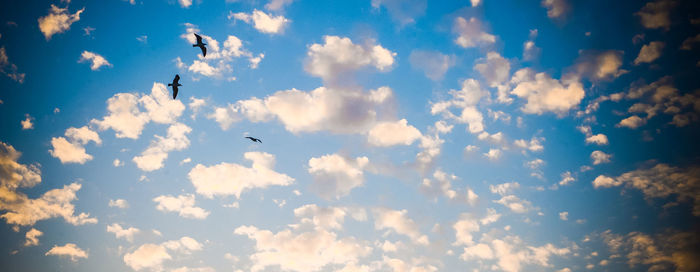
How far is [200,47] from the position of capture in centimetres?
3186

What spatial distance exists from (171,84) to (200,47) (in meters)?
4.17

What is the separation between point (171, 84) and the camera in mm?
32281

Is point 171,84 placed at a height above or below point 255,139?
above

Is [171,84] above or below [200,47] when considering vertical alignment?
below

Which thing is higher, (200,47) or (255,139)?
(200,47)

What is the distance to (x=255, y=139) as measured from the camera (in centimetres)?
3103

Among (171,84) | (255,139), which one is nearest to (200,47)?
(171,84)

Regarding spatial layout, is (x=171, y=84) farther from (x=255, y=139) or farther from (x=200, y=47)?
(x=255, y=139)

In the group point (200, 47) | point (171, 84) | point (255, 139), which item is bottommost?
point (255, 139)

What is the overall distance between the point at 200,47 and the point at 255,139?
940 cm

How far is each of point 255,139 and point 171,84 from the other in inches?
360
